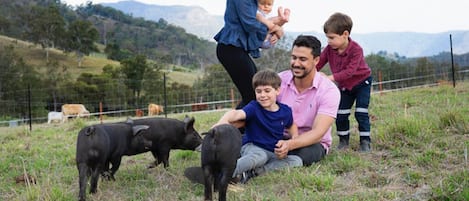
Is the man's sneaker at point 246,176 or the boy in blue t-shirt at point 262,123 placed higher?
the boy in blue t-shirt at point 262,123

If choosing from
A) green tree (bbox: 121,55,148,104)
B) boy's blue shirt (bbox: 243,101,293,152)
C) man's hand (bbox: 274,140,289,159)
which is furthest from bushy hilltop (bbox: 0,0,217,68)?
man's hand (bbox: 274,140,289,159)

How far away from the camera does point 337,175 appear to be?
12.6ft

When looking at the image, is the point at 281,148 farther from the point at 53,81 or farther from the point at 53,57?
the point at 53,57

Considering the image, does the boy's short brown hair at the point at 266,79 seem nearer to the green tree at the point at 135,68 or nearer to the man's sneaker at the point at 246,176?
the man's sneaker at the point at 246,176

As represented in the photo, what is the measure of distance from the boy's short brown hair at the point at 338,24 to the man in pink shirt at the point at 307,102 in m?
0.62

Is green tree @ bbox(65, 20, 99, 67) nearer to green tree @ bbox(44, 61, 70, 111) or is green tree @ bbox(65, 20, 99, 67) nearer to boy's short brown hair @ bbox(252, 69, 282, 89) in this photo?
green tree @ bbox(44, 61, 70, 111)

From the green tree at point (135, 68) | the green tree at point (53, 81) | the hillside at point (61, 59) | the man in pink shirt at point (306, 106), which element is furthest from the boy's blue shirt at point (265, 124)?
the hillside at point (61, 59)

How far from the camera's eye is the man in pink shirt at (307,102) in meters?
3.98

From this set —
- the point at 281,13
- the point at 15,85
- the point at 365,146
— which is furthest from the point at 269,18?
the point at 15,85

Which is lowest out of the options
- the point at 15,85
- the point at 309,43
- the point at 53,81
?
the point at 309,43

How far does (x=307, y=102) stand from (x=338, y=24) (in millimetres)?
974

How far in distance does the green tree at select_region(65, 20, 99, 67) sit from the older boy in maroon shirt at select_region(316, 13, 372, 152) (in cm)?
4890

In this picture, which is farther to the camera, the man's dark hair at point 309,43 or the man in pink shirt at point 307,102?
the man's dark hair at point 309,43

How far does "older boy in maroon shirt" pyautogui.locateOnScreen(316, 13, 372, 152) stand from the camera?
4.78 metres
